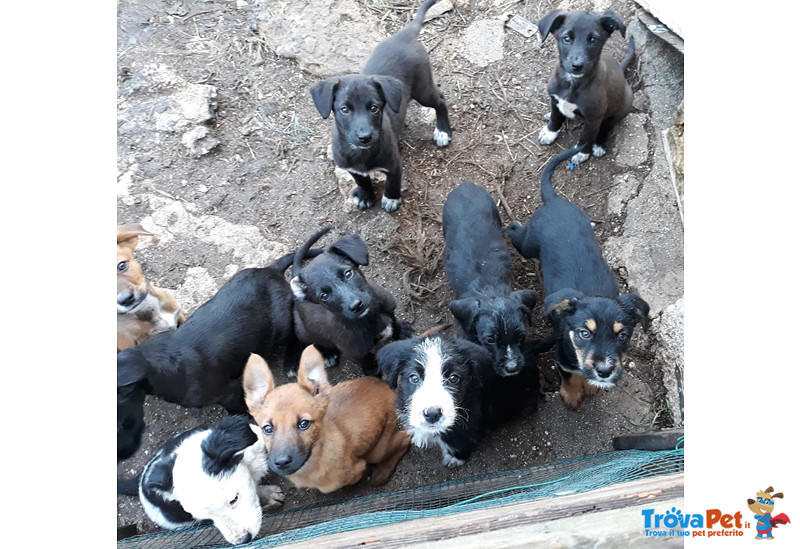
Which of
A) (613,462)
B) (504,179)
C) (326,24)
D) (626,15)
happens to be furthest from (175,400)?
(626,15)

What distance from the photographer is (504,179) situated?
5.66 meters

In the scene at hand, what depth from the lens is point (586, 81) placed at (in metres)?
5.06

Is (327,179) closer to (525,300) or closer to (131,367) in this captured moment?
(525,300)

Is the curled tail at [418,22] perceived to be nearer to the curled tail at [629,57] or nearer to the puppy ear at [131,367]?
the curled tail at [629,57]

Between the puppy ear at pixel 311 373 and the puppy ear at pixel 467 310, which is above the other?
the puppy ear at pixel 467 310

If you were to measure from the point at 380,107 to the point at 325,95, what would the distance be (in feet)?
1.56

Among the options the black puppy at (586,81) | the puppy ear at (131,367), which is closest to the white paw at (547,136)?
the black puppy at (586,81)

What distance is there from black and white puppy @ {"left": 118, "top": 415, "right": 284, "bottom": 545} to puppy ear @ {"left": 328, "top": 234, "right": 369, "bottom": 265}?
4.52 feet

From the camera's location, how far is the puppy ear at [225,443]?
338 cm

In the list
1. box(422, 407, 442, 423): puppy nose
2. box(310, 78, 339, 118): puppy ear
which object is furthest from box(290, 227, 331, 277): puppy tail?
box(422, 407, 442, 423): puppy nose

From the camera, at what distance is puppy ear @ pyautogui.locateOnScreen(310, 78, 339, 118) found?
15.0ft

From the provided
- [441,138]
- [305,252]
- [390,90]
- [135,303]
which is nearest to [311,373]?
[305,252]

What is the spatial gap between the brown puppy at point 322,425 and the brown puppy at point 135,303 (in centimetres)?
123

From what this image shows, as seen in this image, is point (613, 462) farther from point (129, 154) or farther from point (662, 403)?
point (129, 154)
